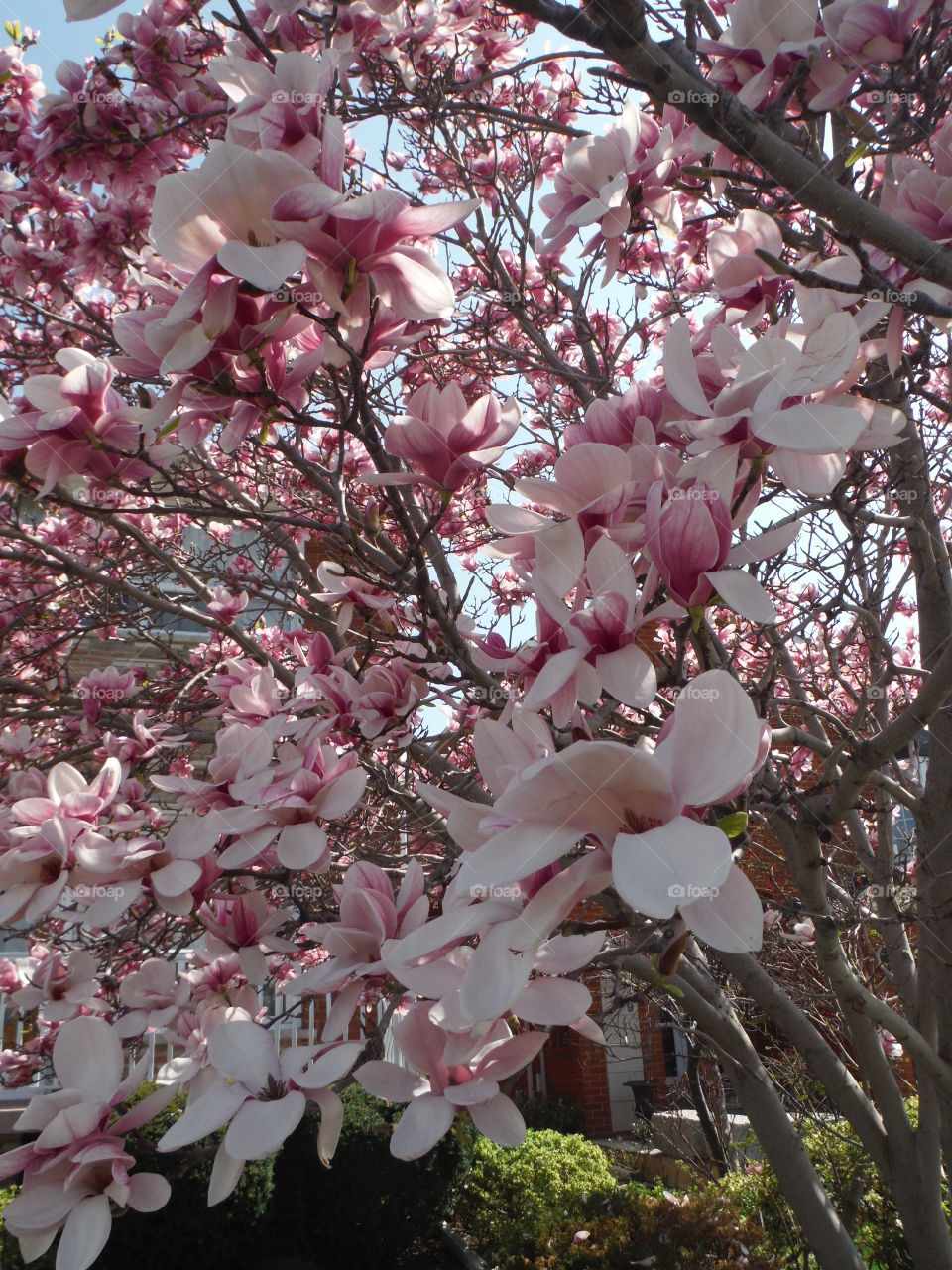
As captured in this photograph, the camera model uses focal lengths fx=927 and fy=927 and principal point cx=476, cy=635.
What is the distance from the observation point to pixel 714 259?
144 centimetres

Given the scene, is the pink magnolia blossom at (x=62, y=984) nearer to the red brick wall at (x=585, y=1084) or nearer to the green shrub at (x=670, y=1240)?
the green shrub at (x=670, y=1240)

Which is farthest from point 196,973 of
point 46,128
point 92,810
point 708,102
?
point 46,128

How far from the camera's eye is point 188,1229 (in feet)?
14.7

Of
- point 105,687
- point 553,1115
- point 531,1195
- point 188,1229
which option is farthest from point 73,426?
point 553,1115

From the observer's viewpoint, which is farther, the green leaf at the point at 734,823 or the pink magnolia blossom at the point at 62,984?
the pink magnolia blossom at the point at 62,984

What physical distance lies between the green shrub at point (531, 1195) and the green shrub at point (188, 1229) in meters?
1.20

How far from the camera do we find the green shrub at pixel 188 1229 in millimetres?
4391

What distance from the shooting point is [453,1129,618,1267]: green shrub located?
A: 4422 mm

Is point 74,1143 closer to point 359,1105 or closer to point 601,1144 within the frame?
point 359,1105

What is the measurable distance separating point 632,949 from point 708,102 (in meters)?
1.07
